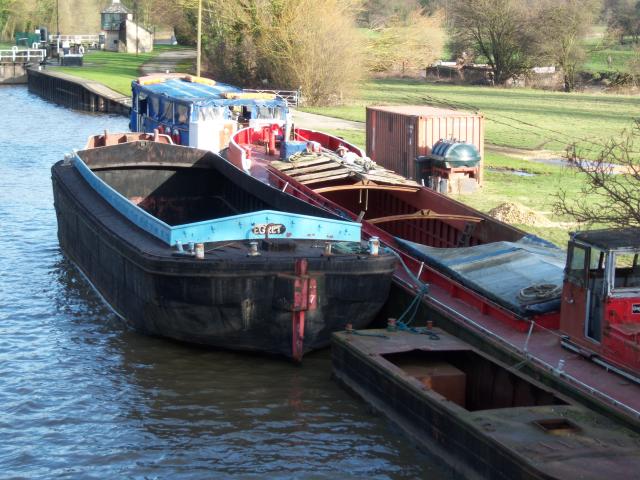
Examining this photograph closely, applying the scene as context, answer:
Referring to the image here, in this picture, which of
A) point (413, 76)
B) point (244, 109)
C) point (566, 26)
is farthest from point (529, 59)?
point (244, 109)

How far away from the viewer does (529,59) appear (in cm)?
6456

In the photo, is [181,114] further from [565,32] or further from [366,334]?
[565,32]

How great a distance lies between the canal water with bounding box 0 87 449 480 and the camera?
11.3m

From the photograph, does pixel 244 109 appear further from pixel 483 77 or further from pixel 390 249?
pixel 483 77

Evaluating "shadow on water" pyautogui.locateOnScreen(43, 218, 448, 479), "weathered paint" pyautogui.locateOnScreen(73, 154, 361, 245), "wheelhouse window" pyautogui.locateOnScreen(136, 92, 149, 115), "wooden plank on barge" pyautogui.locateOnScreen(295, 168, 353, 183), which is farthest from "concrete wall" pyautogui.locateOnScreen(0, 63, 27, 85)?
"weathered paint" pyautogui.locateOnScreen(73, 154, 361, 245)

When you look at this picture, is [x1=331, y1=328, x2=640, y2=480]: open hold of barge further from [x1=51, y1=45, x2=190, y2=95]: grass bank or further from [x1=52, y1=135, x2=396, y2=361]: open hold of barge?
[x1=51, y1=45, x2=190, y2=95]: grass bank

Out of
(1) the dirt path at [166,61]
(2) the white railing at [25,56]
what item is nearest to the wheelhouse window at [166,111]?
(1) the dirt path at [166,61]

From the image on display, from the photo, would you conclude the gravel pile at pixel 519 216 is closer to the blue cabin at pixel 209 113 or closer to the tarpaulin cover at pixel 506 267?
the tarpaulin cover at pixel 506 267

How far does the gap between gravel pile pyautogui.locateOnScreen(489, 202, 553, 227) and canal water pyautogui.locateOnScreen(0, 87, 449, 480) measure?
7.91m

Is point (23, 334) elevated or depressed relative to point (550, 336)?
depressed

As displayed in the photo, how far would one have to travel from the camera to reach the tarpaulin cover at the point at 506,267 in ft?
43.2

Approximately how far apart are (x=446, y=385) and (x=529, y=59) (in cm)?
5545

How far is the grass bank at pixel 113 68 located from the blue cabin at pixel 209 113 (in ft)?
90.0

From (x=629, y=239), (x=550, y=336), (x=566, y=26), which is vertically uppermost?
(x=566, y=26)
